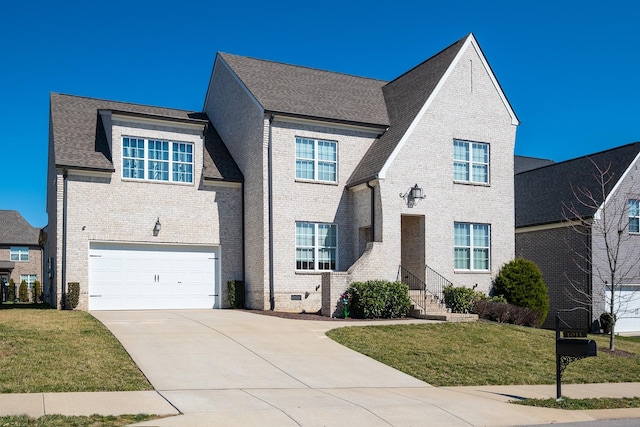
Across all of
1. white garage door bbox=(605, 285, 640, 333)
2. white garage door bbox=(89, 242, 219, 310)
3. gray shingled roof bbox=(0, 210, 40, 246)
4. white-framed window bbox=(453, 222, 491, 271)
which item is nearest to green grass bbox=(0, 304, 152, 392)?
white garage door bbox=(89, 242, 219, 310)

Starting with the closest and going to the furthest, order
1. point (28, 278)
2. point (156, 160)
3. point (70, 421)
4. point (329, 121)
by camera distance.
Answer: point (70, 421) → point (156, 160) → point (329, 121) → point (28, 278)

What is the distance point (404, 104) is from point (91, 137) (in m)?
12.1

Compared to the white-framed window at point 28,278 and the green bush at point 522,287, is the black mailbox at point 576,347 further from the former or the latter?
the white-framed window at point 28,278

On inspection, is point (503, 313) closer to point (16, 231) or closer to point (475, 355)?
point (475, 355)

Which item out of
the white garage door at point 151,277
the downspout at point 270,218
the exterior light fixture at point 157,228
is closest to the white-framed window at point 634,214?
the downspout at point 270,218

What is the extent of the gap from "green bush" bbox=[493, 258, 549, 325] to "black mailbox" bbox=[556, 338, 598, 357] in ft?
41.4

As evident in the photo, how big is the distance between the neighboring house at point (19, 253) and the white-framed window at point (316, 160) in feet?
127

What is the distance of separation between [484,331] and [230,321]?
7.45 metres

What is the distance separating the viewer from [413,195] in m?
24.1

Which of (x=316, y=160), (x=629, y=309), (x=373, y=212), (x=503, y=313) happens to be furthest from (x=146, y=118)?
(x=629, y=309)

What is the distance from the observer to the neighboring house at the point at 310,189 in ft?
78.6

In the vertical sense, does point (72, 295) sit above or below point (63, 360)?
above

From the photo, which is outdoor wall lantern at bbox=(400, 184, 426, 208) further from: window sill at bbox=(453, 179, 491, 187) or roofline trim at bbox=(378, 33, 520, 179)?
window sill at bbox=(453, 179, 491, 187)

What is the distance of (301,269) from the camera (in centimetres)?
2447
